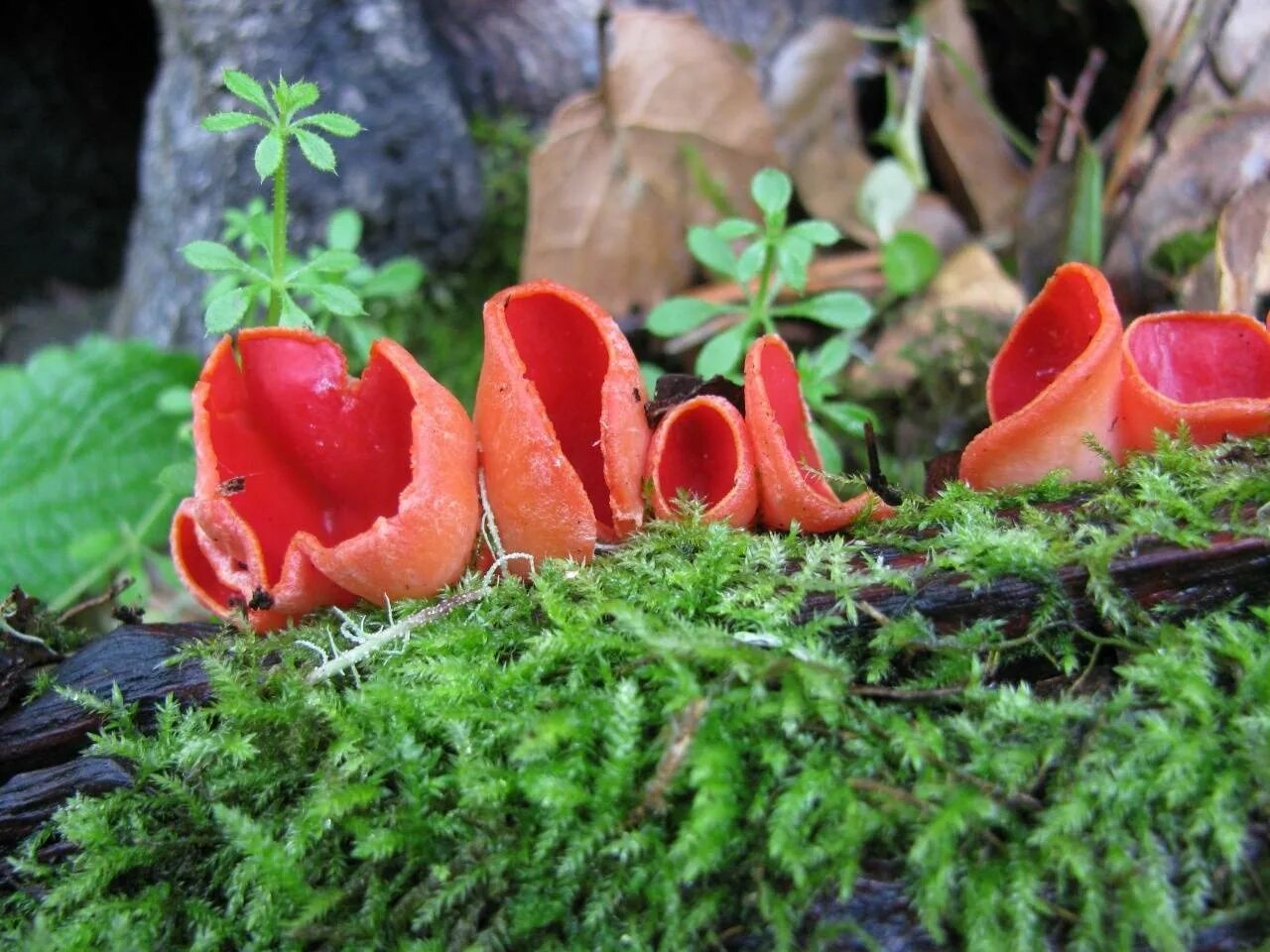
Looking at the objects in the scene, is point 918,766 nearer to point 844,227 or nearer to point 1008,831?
point 1008,831

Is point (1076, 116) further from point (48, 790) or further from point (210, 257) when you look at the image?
point (48, 790)

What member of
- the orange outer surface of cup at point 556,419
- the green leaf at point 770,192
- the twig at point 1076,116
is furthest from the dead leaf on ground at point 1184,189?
the orange outer surface of cup at point 556,419

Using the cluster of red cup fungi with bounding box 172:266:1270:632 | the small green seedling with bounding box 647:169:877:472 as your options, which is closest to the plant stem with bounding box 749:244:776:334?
the small green seedling with bounding box 647:169:877:472

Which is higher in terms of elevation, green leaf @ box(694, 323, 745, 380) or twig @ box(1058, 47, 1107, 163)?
twig @ box(1058, 47, 1107, 163)

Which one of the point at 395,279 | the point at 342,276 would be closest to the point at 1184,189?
the point at 395,279

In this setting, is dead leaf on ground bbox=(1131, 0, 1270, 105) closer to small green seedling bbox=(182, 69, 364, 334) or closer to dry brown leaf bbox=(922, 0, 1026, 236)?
dry brown leaf bbox=(922, 0, 1026, 236)
